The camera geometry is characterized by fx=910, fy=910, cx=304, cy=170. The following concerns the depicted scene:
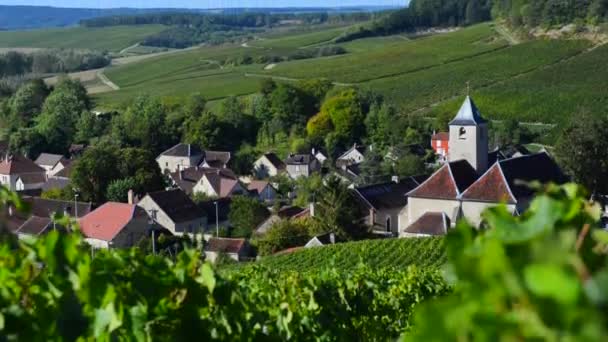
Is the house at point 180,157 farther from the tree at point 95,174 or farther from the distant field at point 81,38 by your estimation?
the distant field at point 81,38

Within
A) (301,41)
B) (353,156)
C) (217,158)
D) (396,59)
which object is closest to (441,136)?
(353,156)

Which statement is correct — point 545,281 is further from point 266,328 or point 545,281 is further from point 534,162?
point 534,162

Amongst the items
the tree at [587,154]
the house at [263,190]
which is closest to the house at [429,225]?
the tree at [587,154]

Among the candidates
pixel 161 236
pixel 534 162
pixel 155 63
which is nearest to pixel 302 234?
pixel 161 236

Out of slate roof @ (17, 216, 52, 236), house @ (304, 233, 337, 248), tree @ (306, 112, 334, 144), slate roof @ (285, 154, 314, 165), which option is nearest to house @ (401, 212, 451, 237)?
house @ (304, 233, 337, 248)

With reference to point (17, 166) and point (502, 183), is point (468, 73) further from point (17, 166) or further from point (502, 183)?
point (502, 183)
